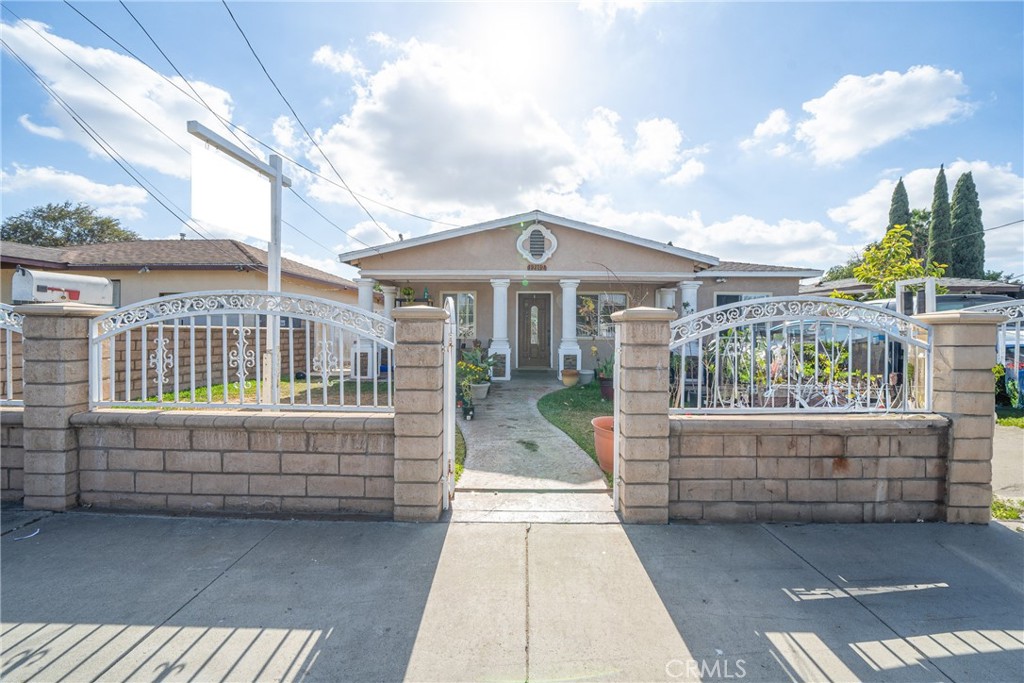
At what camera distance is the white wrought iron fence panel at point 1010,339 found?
4.12 metres

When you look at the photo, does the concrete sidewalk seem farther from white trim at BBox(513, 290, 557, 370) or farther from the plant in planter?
white trim at BBox(513, 290, 557, 370)

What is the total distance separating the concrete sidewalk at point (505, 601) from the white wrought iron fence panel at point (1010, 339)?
78.9 inches

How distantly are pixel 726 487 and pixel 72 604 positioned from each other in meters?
4.17

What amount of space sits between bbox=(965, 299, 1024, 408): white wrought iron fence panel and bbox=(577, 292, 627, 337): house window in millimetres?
7514

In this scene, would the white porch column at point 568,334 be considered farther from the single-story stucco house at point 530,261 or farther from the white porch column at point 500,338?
the white porch column at point 500,338

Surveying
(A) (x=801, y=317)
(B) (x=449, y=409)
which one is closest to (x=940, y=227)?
(A) (x=801, y=317)

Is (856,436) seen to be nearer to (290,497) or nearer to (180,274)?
(290,497)

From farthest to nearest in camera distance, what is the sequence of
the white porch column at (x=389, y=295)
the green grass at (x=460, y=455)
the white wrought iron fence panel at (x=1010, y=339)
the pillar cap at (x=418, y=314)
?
the white porch column at (x=389, y=295) < the green grass at (x=460, y=455) < the white wrought iron fence panel at (x=1010, y=339) < the pillar cap at (x=418, y=314)

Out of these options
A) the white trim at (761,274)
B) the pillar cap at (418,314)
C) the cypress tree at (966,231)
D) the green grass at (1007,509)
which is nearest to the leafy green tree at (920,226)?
the cypress tree at (966,231)

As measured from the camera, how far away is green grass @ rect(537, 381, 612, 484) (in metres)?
5.75

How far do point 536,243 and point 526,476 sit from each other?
23.7ft

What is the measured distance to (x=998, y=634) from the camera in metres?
2.24

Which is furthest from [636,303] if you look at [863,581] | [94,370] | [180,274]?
[180,274]

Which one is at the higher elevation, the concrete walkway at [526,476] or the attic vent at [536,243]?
the attic vent at [536,243]
